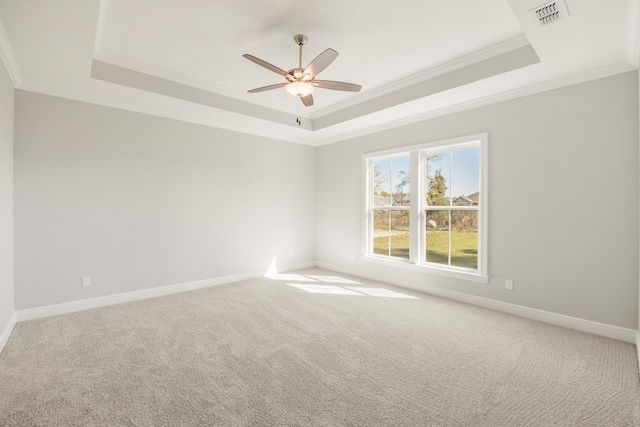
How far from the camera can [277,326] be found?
10.5 feet

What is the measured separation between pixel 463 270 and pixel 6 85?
17.9 feet

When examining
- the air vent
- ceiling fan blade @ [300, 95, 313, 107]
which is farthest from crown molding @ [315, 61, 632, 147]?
ceiling fan blade @ [300, 95, 313, 107]

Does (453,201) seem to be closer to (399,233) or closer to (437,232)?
(437,232)

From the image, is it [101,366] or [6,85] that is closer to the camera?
[101,366]

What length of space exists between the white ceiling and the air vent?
49 millimetres

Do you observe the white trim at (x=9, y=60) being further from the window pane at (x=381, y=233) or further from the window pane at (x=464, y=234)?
the window pane at (x=464, y=234)

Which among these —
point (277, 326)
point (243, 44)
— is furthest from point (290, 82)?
point (277, 326)

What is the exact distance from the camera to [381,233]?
5281 millimetres

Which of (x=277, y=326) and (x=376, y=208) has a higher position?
(x=376, y=208)

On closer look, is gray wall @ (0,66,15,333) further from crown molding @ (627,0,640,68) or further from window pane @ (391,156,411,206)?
crown molding @ (627,0,640,68)

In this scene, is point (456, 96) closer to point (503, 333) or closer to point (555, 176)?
point (555, 176)

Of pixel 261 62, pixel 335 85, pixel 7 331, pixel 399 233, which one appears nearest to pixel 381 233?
pixel 399 233

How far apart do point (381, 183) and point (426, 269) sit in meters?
1.66

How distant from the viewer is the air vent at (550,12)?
6.73ft
